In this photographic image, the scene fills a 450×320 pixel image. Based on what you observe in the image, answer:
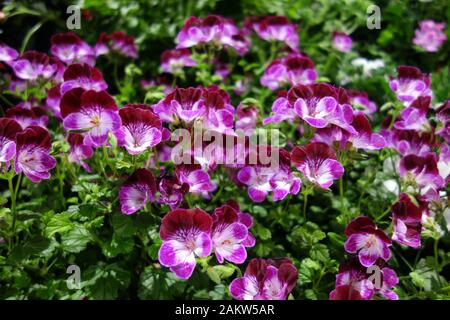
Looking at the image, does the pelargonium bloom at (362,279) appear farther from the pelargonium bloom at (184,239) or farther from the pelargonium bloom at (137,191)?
the pelargonium bloom at (137,191)

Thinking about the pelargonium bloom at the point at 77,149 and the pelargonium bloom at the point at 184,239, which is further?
the pelargonium bloom at the point at 77,149

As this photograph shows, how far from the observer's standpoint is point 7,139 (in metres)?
1.43

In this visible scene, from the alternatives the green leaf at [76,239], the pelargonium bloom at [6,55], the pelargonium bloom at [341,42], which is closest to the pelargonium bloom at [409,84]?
the pelargonium bloom at [341,42]

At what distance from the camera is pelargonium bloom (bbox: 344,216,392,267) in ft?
4.69

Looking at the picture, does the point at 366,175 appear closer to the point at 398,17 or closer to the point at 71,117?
the point at 71,117

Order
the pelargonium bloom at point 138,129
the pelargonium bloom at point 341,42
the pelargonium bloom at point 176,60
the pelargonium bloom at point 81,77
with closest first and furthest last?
the pelargonium bloom at point 138,129 < the pelargonium bloom at point 81,77 < the pelargonium bloom at point 176,60 < the pelargonium bloom at point 341,42

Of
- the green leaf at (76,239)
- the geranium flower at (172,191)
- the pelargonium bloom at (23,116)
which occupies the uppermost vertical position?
the pelargonium bloom at (23,116)

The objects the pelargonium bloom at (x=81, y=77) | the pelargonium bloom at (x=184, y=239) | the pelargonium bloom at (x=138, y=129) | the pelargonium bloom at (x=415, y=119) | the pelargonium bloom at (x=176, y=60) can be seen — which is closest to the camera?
the pelargonium bloom at (x=184, y=239)

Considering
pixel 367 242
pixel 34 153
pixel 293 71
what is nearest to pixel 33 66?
pixel 34 153

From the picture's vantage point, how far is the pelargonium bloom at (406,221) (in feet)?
4.87

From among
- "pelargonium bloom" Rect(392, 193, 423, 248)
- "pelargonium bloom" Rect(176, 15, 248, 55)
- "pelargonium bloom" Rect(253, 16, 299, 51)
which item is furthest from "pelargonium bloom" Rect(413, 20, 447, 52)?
"pelargonium bloom" Rect(392, 193, 423, 248)

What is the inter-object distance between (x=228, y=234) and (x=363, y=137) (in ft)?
1.63

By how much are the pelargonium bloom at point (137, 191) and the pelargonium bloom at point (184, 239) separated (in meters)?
0.15

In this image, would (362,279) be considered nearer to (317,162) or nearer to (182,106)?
(317,162)
